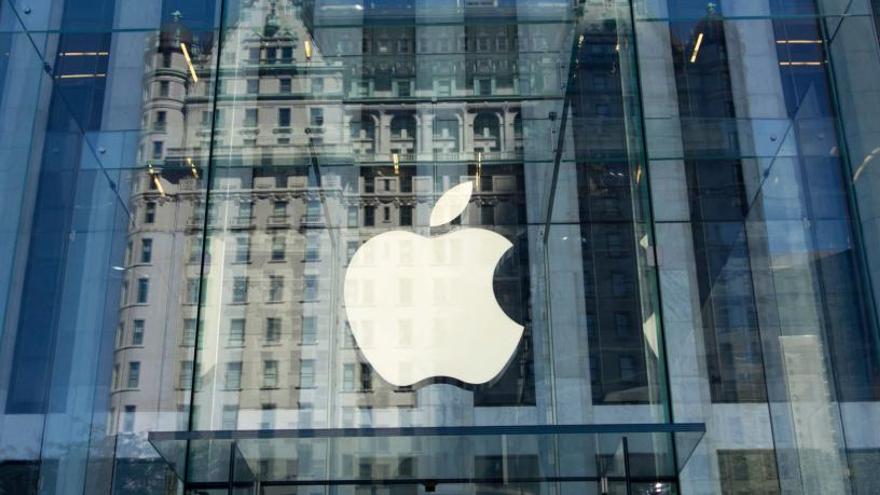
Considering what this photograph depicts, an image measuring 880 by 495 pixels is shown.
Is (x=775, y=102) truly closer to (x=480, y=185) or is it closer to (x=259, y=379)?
(x=480, y=185)

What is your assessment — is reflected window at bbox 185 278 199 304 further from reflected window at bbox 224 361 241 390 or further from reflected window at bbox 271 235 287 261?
reflected window at bbox 224 361 241 390

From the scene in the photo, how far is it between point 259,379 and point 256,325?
1.47 feet

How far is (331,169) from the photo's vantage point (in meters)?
8.20

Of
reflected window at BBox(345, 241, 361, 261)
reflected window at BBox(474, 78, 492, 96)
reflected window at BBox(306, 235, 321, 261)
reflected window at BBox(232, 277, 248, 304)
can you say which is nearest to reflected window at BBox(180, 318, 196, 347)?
reflected window at BBox(232, 277, 248, 304)

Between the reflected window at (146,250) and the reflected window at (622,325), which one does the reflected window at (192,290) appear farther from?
the reflected window at (622,325)

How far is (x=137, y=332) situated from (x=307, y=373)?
7.92ft

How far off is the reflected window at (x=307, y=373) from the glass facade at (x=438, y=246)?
16 mm

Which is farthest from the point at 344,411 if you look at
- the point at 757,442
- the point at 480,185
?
the point at 757,442

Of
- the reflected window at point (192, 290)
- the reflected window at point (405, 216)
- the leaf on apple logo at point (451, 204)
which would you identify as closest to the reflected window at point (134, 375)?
the reflected window at point (192, 290)

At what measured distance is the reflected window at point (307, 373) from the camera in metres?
7.33

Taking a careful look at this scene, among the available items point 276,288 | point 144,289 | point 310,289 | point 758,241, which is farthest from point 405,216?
point 758,241

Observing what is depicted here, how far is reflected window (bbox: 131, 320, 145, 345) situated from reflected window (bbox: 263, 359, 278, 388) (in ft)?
6.33

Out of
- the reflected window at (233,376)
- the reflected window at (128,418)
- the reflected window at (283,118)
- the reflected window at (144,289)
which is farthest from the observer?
the reflected window at (144,289)

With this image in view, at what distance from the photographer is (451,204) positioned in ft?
26.1
